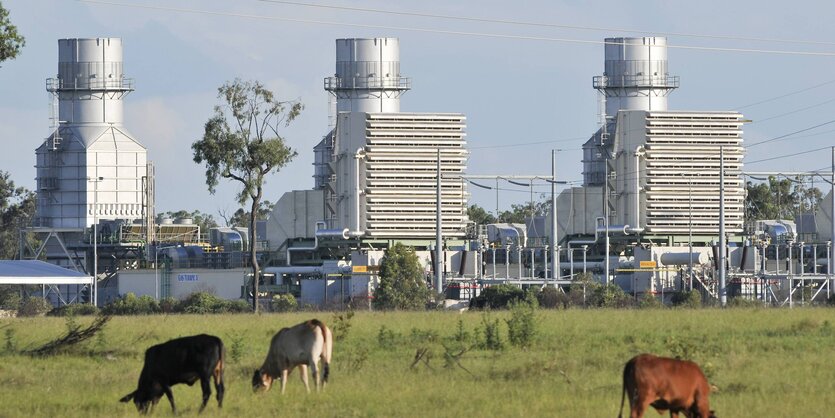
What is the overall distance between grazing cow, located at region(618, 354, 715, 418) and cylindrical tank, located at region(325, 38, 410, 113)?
108m

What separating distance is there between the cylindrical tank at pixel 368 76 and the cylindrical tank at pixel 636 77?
1790 centimetres

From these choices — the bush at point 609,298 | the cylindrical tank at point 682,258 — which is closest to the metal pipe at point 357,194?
the cylindrical tank at point 682,258

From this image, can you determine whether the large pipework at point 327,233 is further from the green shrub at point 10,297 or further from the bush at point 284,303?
the green shrub at point 10,297

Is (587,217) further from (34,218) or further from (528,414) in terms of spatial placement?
(528,414)

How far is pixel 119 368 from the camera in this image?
104 feet

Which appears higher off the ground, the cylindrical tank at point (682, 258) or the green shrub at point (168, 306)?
the cylindrical tank at point (682, 258)

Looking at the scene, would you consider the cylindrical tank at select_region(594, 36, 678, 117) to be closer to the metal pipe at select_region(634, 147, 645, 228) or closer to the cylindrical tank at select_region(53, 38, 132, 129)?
the metal pipe at select_region(634, 147, 645, 228)

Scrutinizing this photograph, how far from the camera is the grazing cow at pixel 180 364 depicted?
23.3m

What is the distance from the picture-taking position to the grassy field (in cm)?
2367

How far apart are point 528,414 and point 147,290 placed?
309 feet

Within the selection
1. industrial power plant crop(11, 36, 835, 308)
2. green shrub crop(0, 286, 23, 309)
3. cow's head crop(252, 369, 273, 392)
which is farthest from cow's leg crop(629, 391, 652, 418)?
green shrub crop(0, 286, 23, 309)

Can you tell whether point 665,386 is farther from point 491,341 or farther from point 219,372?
point 491,341

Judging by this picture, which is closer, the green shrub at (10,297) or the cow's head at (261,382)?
the cow's head at (261,382)

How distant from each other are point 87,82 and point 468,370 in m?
103
